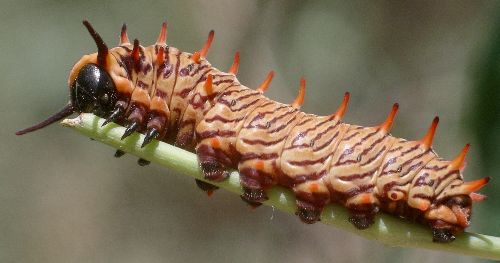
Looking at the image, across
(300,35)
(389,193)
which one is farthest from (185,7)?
(389,193)

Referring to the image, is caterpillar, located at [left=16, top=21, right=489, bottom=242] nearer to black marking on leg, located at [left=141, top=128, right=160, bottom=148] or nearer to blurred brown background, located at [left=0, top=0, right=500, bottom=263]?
black marking on leg, located at [left=141, top=128, right=160, bottom=148]

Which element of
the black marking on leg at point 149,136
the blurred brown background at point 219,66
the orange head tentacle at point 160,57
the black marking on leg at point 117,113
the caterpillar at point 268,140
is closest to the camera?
Result: the black marking on leg at point 149,136

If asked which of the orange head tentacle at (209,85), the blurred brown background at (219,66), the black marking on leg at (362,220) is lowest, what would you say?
the blurred brown background at (219,66)

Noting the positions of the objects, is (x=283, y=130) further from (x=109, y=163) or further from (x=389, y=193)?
(x=109, y=163)

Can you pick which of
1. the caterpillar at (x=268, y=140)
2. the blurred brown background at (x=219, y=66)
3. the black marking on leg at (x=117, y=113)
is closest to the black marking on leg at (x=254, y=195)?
the caterpillar at (x=268, y=140)

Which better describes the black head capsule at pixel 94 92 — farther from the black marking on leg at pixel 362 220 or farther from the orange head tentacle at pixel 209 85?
the black marking on leg at pixel 362 220

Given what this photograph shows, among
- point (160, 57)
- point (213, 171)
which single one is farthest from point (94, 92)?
point (213, 171)

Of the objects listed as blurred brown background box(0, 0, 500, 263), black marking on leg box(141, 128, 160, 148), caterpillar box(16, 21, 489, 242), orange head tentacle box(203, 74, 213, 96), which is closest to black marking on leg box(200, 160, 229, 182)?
caterpillar box(16, 21, 489, 242)

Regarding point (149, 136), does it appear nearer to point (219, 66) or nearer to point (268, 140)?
point (268, 140)
